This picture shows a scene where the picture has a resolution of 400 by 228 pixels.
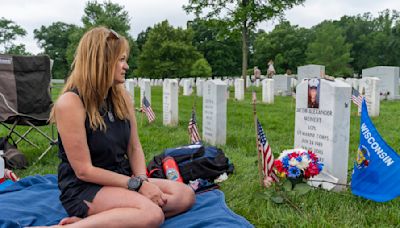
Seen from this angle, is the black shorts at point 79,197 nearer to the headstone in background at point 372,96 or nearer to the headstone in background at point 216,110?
the headstone in background at point 216,110

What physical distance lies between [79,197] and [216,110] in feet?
12.1

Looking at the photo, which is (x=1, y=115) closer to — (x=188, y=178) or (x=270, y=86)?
(x=188, y=178)

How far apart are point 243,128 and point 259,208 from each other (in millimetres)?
4684

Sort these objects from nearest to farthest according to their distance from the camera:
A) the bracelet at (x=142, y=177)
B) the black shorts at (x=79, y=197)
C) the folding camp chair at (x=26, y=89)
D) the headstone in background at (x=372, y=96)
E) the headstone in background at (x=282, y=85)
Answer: the black shorts at (x=79, y=197) < the bracelet at (x=142, y=177) < the folding camp chair at (x=26, y=89) < the headstone in background at (x=372, y=96) < the headstone in background at (x=282, y=85)

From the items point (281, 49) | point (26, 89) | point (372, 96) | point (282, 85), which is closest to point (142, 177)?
point (26, 89)

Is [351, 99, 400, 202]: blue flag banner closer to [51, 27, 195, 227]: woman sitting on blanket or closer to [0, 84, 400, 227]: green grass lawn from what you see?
[0, 84, 400, 227]: green grass lawn

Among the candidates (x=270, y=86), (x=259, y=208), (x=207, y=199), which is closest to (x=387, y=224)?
(x=259, y=208)

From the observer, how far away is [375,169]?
355cm

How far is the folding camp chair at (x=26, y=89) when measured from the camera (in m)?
5.41

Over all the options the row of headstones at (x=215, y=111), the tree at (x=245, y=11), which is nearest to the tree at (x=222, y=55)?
the tree at (x=245, y=11)

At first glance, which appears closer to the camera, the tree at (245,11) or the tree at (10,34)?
the tree at (245,11)

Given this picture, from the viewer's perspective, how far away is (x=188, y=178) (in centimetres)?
413

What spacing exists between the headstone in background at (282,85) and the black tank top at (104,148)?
57.1ft

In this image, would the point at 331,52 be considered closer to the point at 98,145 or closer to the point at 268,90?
the point at 268,90
